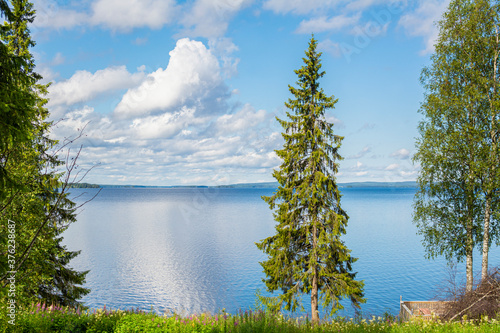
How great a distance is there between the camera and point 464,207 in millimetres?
17156

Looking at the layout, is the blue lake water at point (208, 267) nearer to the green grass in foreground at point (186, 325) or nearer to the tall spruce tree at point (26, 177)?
the tall spruce tree at point (26, 177)

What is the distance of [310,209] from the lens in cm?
1752

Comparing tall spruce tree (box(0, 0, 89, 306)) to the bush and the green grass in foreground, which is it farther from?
the bush

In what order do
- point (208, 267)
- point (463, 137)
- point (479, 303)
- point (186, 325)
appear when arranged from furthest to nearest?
point (208, 267)
point (463, 137)
point (479, 303)
point (186, 325)

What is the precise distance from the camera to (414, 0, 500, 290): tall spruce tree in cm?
1614

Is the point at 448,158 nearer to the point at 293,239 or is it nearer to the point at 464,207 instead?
the point at 464,207

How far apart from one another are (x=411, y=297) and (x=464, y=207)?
1977 centimetres

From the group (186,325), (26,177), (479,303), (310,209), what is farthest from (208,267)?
(186,325)

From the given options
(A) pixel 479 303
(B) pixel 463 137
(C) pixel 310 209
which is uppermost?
(B) pixel 463 137

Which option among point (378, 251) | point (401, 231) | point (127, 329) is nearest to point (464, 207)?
point (127, 329)

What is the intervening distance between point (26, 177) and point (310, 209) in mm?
13139

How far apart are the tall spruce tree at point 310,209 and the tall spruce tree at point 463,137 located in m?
4.89

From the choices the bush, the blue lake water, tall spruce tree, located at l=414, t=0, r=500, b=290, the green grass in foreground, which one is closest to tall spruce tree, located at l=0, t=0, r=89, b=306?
the green grass in foreground

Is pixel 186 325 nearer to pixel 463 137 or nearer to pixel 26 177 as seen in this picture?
pixel 26 177
